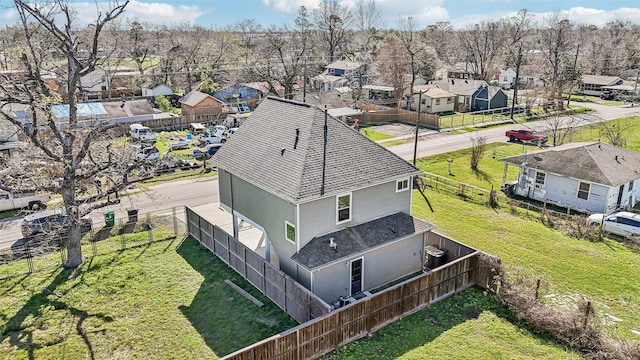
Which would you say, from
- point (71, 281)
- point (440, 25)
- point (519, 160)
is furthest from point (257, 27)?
point (71, 281)

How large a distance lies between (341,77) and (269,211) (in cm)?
5853

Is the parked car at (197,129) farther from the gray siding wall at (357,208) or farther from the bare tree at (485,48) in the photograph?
the bare tree at (485,48)

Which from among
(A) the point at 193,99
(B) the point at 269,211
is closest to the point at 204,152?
(A) the point at 193,99

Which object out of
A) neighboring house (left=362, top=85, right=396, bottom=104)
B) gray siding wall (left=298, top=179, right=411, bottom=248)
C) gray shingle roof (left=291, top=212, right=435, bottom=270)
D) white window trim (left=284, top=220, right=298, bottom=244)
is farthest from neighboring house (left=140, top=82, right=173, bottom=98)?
gray shingle roof (left=291, top=212, right=435, bottom=270)

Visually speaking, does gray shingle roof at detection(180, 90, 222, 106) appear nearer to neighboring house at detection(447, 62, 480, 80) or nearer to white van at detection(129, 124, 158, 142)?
white van at detection(129, 124, 158, 142)

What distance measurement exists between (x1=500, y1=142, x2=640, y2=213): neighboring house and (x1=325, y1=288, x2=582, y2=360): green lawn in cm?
1374

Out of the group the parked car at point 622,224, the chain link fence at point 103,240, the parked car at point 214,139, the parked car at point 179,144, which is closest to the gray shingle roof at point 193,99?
the parked car at point 179,144

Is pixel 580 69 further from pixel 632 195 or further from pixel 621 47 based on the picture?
pixel 632 195

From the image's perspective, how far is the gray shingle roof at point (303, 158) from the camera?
56.5ft

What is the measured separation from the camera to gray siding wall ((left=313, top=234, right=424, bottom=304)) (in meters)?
16.9

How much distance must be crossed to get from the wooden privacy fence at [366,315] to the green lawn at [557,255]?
11.1 ft

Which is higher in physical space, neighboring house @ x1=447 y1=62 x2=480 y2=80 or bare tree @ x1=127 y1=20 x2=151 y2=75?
bare tree @ x1=127 y1=20 x2=151 y2=75

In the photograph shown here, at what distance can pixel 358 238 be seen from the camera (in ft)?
58.3

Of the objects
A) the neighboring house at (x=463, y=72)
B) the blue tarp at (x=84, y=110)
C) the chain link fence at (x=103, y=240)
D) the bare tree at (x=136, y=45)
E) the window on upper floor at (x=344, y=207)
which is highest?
the bare tree at (x=136, y=45)
